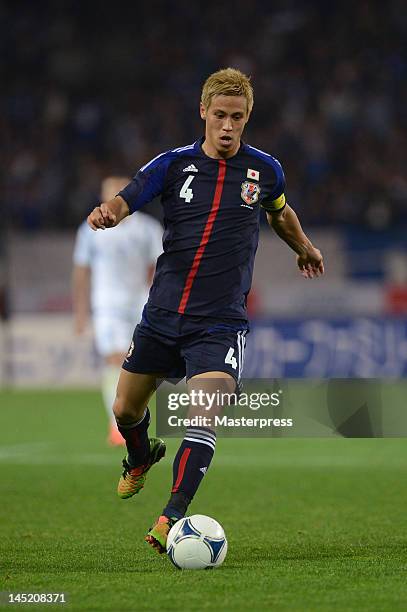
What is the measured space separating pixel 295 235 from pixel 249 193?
46cm

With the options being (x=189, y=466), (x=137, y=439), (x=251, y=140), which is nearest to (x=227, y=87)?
(x=189, y=466)

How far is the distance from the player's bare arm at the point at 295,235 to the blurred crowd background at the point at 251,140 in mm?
10081

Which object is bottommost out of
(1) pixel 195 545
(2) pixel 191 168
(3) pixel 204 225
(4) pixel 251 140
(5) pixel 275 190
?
(4) pixel 251 140

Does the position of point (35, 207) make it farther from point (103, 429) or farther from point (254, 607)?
point (254, 607)

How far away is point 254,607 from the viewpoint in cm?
397

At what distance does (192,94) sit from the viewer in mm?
23188

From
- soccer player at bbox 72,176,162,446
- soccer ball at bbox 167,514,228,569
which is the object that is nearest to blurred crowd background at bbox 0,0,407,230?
soccer player at bbox 72,176,162,446

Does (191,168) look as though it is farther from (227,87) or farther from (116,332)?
(116,332)

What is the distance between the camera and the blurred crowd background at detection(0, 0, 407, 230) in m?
21.0

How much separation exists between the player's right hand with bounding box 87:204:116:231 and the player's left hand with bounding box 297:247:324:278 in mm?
1156

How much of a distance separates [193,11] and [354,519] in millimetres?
19718

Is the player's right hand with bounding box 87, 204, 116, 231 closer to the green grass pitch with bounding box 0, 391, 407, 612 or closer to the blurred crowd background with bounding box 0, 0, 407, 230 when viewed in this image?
the green grass pitch with bounding box 0, 391, 407, 612

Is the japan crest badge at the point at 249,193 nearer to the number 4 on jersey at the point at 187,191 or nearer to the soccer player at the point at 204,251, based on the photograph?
the soccer player at the point at 204,251

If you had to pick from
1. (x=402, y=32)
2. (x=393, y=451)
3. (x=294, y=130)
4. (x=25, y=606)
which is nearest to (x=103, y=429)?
(x=393, y=451)
